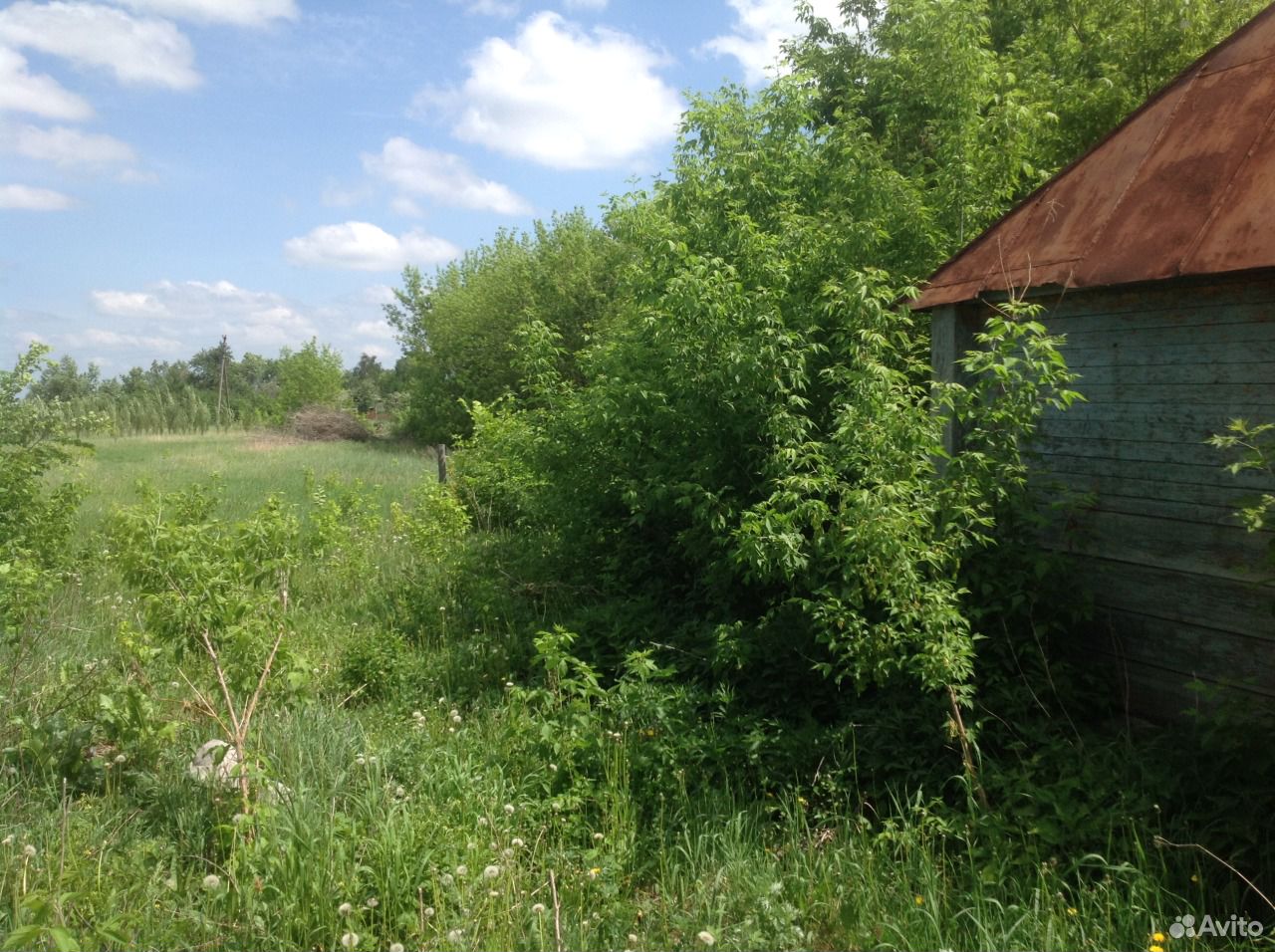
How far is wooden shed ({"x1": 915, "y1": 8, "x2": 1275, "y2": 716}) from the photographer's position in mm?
4547

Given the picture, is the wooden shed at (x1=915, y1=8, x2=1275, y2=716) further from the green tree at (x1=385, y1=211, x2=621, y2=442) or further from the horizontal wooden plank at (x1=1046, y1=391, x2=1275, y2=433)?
the green tree at (x1=385, y1=211, x2=621, y2=442)

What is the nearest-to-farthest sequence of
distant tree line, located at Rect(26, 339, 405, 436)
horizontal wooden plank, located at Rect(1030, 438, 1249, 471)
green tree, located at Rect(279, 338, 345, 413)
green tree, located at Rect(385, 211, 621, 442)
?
horizontal wooden plank, located at Rect(1030, 438, 1249, 471) < green tree, located at Rect(385, 211, 621, 442) < distant tree line, located at Rect(26, 339, 405, 436) < green tree, located at Rect(279, 338, 345, 413)

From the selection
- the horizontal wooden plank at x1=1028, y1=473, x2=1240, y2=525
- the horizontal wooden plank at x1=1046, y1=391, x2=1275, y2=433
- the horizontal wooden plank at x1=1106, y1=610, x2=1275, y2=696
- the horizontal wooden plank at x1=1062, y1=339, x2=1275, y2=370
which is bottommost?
the horizontal wooden plank at x1=1106, y1=610, x2=1275, y2=696

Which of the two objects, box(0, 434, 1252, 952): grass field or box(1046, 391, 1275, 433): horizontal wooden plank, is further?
box(1046, 391, 1275, 433): horizontal wooden plank

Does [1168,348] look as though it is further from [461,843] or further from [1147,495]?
[461,843]

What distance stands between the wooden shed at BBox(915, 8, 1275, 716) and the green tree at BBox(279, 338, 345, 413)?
51766mm

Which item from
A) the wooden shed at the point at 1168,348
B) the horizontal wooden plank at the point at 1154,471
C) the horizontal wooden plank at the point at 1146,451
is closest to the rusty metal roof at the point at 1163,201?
the wooden shed at the point at 1168,348

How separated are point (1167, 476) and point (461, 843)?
160 inches

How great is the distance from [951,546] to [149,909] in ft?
12.8

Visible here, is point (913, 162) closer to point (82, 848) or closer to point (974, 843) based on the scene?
point (974, 843)

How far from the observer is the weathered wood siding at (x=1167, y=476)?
4543 mm
